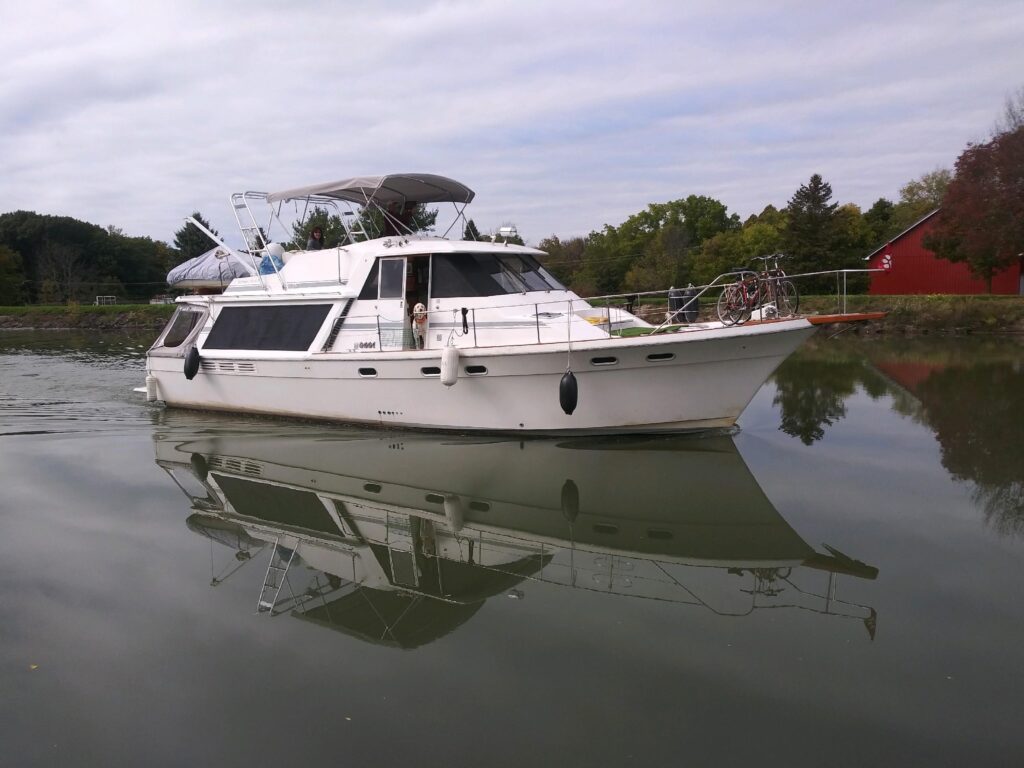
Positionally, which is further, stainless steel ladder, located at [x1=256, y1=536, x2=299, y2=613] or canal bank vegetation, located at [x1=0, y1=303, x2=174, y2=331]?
canal bank vegetation, located at [x1=0, y1=303, x2=174, y2=331]

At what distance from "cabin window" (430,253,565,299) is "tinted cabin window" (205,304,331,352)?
199 cm

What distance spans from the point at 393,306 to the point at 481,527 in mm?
4860

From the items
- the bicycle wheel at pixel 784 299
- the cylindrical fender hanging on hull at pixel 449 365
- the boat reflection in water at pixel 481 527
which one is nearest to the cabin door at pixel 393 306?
the cylindrical fender hanging on hull at pixel 449 365

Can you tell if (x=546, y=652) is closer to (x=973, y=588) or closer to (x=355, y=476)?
(x=973, y=588)

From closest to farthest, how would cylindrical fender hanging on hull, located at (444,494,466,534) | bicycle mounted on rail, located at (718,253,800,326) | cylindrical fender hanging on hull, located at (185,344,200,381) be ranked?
cylindrical fender hanging on hull, located at (444,494,466,534)
bicycle mounted on rail, located at (718,253,800,326)
cylindrical fender hanging on hull, located at (185,344,200,381)

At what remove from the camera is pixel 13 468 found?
394 inches

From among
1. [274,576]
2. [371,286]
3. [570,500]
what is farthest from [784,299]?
[274,576]

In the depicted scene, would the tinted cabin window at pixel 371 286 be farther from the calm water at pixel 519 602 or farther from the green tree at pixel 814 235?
the green tree at pixel 814 235

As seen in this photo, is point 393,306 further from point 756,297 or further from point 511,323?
point 756,297

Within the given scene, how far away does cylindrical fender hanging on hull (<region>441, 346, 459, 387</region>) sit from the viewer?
400 inches

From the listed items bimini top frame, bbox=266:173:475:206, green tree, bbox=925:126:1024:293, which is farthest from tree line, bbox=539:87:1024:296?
bimini top frame, bbox=266:173:475:206

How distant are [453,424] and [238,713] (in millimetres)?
6935

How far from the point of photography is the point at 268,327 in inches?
501

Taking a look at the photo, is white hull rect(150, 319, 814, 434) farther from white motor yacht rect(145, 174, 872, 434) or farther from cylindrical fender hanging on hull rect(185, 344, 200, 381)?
cylindrical fender hanging on hull rect(185, 344, 200, 381)
